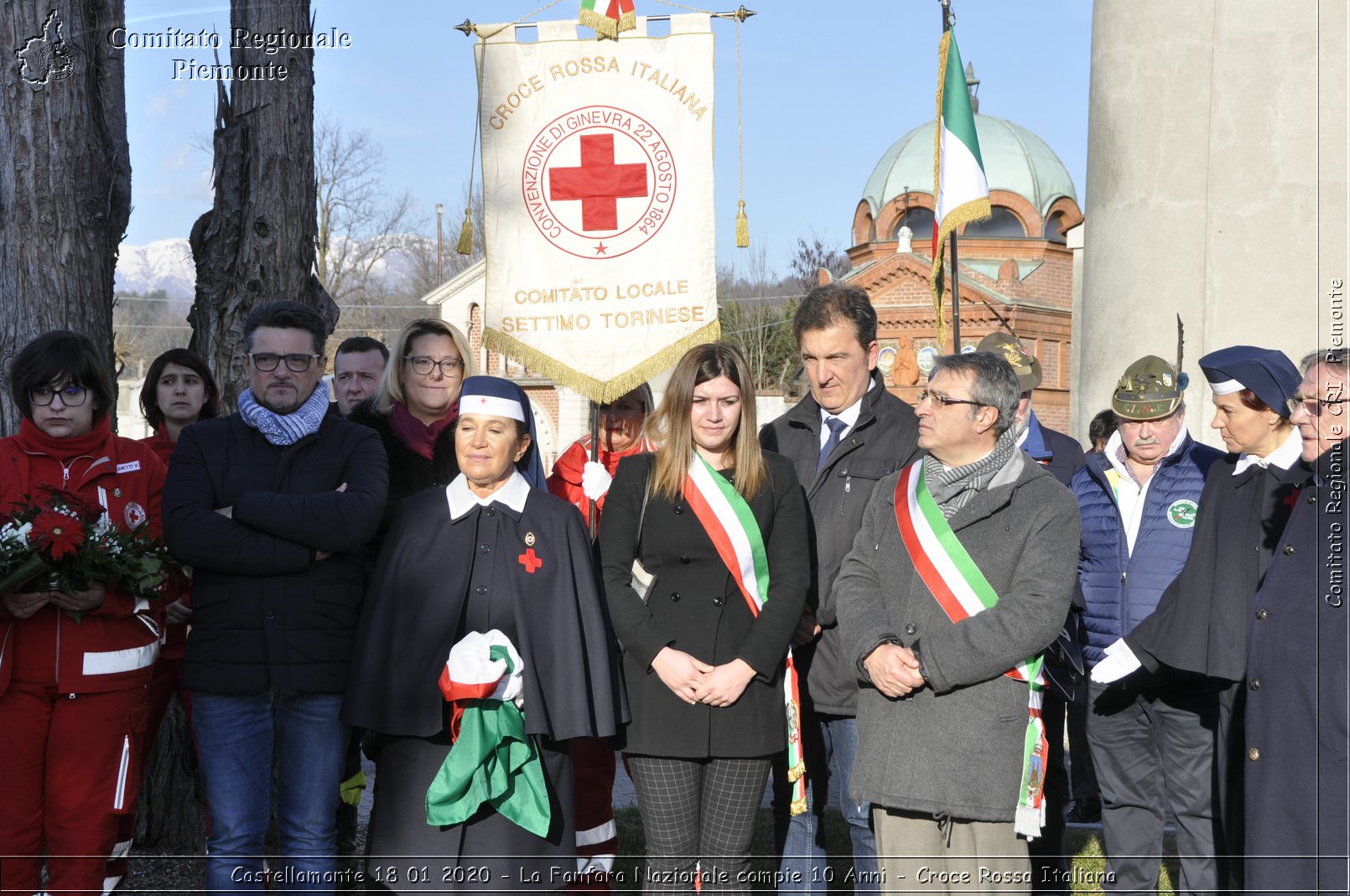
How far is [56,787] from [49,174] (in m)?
2.75

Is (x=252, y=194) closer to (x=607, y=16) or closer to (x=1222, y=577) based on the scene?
(x=607, y=16)

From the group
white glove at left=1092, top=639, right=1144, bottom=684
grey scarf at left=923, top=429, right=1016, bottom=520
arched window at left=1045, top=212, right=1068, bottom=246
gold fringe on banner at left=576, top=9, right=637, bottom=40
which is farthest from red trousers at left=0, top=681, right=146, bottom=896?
arched window at left=1045, top=212, right=1068, bottom=246

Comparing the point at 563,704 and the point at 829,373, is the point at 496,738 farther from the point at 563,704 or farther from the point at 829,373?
the point at 829,373

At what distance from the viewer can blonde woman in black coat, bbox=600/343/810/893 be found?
4.00m

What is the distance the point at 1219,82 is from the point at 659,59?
4.49 metres

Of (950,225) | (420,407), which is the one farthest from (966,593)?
(950,225)

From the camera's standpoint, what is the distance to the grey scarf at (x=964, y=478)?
3891 millimetres

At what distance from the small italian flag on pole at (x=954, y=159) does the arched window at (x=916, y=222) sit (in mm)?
32178

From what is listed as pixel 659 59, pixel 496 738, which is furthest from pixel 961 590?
pixel 659 59

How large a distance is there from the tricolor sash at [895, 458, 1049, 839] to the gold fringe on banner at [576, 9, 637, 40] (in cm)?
274

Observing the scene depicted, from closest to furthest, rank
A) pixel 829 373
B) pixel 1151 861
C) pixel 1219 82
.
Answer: pixel 829 373, pixel 1151 861, pixel 1219 82

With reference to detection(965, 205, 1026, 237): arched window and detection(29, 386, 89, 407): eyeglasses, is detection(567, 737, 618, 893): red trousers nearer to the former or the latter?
detection(29, 386, 89, 407): eyeglasses

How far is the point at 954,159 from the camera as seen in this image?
7004 mm

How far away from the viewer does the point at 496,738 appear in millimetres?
3768
